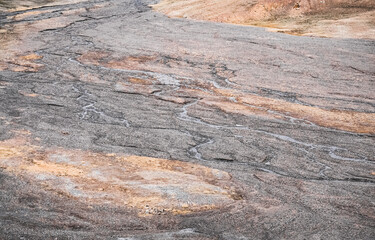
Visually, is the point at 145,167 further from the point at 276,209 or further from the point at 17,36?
the point at 17,36

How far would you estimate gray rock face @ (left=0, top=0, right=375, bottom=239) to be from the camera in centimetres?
356

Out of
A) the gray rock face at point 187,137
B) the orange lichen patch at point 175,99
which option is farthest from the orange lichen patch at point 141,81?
the orange lichen patch at point 175,99

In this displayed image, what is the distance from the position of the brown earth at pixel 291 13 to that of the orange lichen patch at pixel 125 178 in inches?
339

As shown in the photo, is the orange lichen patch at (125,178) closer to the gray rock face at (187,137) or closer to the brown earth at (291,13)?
the gray rock face at (187,137)

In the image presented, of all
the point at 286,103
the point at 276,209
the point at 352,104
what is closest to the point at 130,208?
the point at 276,209

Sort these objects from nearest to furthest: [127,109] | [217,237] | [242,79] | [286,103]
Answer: [217,237] → [127,109] → [286,103] → [242,79]

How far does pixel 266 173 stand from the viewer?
4.55 meters

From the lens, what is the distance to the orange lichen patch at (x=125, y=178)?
3803 millimetres

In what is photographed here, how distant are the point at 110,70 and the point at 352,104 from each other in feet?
13.9

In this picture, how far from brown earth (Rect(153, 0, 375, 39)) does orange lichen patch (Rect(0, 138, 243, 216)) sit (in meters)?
8.61

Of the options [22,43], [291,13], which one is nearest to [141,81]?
[22,43]

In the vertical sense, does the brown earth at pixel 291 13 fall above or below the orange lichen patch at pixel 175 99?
above

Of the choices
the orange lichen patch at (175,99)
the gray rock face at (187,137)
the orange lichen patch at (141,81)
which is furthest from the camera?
the orange lichen patch at (141,81)

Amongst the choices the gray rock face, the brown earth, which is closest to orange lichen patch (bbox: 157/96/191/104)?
the gray rock face
